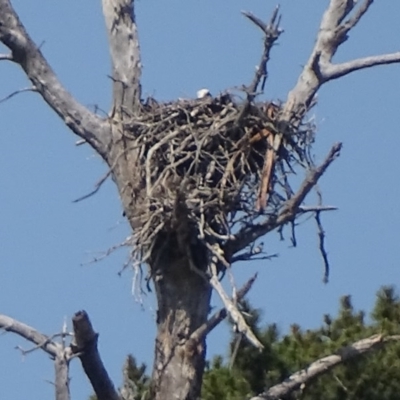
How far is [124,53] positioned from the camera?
25.1 feet

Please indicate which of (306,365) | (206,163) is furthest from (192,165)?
(306,365)

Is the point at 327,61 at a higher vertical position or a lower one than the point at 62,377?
higher

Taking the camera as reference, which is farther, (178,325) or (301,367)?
(301,367)

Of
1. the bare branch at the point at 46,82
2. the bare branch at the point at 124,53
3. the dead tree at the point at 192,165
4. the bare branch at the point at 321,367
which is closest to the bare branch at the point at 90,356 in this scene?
the dead tree at the point at 192,165

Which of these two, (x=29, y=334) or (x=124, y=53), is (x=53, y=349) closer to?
(x=29, y=334)

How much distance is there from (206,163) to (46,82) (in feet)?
3.58

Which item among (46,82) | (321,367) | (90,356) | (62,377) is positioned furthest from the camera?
(46,82)

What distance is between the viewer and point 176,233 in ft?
22.6

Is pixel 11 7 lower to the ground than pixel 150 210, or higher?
higher

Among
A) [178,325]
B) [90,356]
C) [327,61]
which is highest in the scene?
[327,61]

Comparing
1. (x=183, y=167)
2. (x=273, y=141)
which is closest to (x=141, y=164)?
(x=183, y=167)

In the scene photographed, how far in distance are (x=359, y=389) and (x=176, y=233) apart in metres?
2.29

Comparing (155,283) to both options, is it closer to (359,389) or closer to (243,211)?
(243,211)

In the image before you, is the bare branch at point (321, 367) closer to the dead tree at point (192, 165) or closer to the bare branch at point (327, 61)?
the dead tree at point (192, 165)
